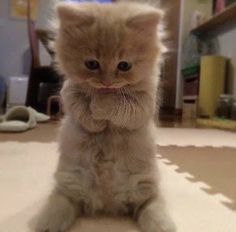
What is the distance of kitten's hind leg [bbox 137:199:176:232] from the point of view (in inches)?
25.7

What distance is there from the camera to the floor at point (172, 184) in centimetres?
73

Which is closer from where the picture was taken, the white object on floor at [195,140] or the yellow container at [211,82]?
the white object on floor at [195,140]

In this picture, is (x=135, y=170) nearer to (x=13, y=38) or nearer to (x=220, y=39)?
(x=220, y=39)

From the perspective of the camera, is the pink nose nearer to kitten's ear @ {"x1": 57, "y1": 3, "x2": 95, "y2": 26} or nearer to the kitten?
the kitten

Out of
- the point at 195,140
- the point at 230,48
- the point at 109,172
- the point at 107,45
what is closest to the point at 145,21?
the point at 107,45

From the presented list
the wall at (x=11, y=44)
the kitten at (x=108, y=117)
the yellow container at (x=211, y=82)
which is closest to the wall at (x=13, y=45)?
the wall at (x=11, y=44)

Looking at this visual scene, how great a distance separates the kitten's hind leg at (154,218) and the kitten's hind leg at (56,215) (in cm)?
13

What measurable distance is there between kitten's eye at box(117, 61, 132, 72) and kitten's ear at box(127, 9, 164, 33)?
0.22 ft

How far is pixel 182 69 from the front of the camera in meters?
3.96

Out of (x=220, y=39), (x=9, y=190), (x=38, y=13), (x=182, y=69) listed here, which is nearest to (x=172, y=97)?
(x=182, y=69)

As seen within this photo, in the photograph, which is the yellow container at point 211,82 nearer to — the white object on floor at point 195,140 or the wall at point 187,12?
the wall at point 187,12

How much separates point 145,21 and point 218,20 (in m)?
3.04

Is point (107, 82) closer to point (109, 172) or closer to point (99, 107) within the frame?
point (99, 107)

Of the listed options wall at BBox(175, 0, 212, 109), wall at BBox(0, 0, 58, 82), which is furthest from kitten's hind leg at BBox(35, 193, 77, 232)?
wall at BBox(0, 0, 58, 82)
